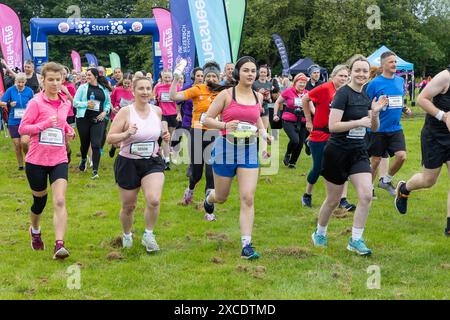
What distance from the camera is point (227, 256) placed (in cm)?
612

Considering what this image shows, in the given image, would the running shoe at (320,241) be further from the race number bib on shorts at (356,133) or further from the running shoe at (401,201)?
the running shoe at (401,201)

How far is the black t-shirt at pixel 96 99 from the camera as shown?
10.8 metres

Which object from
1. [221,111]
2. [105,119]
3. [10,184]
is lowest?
[10,184]

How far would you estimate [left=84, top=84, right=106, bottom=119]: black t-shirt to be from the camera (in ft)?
35.6

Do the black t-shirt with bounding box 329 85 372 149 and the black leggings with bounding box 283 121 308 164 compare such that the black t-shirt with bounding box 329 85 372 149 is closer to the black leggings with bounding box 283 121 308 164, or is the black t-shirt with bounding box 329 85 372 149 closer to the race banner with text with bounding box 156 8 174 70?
the black leggings with bounding box 283 121 308 164

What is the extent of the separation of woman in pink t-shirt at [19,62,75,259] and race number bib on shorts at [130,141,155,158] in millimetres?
730

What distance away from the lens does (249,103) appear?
594 cm

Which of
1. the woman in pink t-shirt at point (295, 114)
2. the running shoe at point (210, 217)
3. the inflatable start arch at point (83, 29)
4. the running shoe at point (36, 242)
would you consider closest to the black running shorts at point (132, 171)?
the running shoe at point (36, 242)

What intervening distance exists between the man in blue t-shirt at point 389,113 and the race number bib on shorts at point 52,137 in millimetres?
4265

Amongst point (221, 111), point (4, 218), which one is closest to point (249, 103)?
point (221, 111)

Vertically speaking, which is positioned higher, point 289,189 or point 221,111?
point 221,111

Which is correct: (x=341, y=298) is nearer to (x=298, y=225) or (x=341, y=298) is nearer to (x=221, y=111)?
(x=221, y=111)

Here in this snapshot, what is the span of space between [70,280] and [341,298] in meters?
2.39

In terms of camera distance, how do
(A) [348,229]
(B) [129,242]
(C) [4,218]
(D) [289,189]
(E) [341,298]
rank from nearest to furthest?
(E) [341,298], (B) [129,242], (A) [348,229], (C) [4,218], (D) [289,189]
